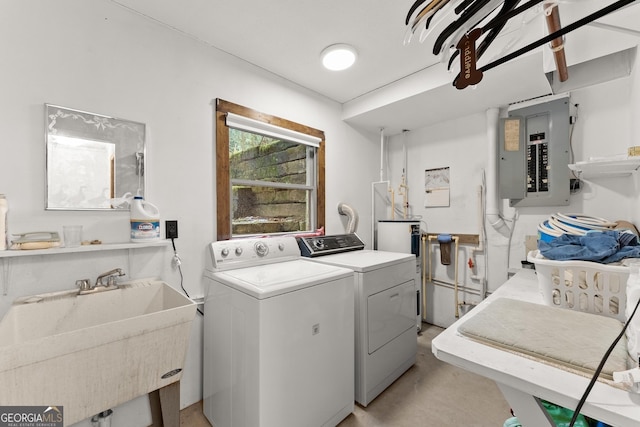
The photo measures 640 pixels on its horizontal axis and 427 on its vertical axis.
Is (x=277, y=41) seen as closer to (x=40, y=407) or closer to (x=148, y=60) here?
(x=148, y=60)

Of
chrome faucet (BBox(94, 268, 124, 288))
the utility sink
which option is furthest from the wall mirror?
the utility sink

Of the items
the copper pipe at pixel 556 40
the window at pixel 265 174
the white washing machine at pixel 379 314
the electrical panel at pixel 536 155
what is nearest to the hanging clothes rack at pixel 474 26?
the copper pipe at pixel 556 40

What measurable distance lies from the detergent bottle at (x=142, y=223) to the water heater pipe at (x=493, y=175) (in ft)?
9.49

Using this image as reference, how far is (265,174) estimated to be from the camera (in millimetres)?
2426

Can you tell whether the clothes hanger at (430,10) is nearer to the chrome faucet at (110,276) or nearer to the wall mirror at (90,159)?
the wall mirror at (90,159)

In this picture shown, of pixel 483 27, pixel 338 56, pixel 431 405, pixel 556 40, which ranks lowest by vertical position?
pixel 431 405

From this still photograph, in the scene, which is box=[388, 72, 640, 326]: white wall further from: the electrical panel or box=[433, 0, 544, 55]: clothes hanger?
box=[433, 0, 544, 55]: clothes hanger

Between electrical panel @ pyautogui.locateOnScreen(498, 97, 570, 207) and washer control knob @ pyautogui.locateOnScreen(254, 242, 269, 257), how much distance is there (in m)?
2.28

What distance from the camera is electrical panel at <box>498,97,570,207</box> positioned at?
2.25 m

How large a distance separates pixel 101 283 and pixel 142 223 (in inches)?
15.1

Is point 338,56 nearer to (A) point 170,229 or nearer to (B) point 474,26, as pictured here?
(B) point 474,26

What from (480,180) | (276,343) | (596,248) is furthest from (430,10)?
(480,180)

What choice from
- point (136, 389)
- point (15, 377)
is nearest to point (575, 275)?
point (136, 389)

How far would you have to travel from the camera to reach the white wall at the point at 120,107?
1330 mm
